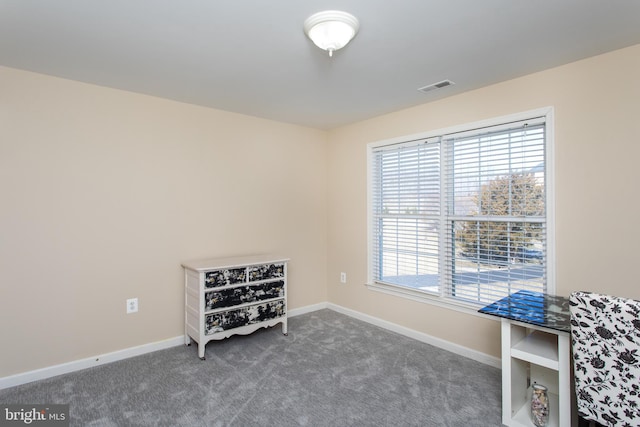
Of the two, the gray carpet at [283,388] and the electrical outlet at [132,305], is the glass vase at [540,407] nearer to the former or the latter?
the gray carpet at [283,388]

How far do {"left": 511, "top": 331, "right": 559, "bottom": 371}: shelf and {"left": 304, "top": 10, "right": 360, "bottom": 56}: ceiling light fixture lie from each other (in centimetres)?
202

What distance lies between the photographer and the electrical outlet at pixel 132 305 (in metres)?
2.80

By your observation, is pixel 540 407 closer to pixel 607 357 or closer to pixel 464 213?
pixel 607 357

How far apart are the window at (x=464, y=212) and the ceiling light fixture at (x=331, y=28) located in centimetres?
152

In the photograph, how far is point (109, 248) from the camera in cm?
271

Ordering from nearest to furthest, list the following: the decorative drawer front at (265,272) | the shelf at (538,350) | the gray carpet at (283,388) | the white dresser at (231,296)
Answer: the shelf at (538,350), the gray carpet at (283,388), the white dresser at (231,296), the decorative drawer front at (265,272)

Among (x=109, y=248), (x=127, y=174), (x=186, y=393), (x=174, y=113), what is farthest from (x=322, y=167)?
(x=186, y=393)

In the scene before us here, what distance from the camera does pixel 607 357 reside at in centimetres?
146

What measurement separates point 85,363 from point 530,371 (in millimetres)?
3234

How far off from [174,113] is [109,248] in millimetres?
1311

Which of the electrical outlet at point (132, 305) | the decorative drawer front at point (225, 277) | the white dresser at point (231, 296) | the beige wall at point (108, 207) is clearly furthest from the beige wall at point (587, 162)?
the electrical outlet at point (132, 305)

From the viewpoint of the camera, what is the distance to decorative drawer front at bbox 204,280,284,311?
2.79 metres

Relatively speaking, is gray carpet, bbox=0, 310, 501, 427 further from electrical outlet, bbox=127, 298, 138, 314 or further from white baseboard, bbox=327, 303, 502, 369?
electrical outlet, bbox=127, 298, 138, 314

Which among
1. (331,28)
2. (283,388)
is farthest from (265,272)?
(331,28)
